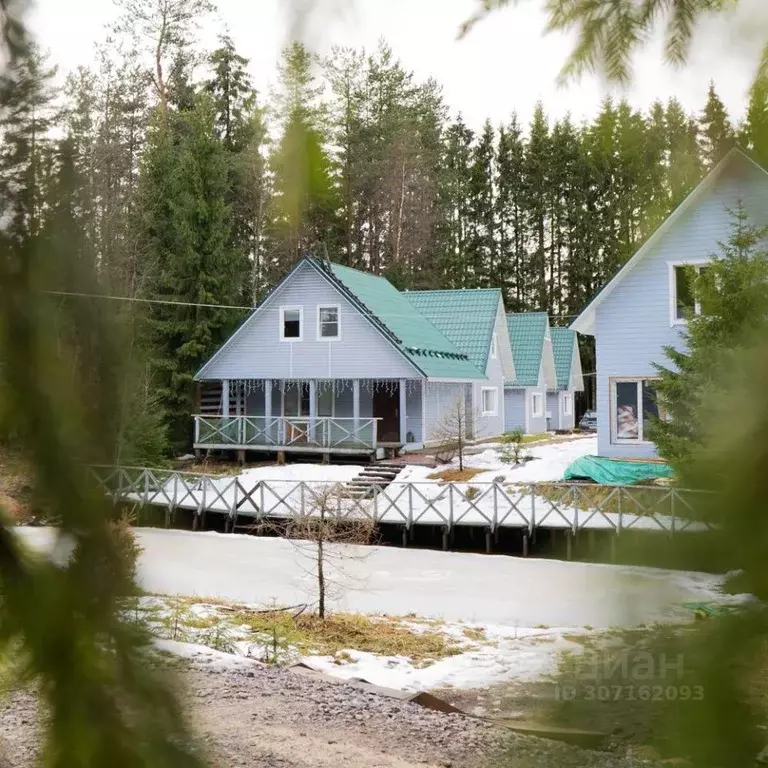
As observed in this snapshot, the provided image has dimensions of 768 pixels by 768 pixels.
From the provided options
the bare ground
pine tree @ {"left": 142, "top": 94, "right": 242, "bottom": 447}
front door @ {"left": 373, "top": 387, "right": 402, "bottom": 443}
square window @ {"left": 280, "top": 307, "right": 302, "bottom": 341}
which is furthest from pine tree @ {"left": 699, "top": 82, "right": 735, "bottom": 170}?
front door @ {"left": 373, "top": 387, "right": 402, "bottom": 443}

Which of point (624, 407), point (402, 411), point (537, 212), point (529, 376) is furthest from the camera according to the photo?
point (529, 376)

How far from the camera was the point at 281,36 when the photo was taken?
55cm

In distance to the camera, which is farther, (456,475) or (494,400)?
(494,400)

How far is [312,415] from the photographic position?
16.4 metres

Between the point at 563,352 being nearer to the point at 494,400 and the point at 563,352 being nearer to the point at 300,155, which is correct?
the point at 494,400

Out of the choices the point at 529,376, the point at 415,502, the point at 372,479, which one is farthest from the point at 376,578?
the point at 529,376

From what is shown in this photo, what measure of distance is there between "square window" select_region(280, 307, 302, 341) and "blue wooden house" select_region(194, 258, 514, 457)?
0.07ft

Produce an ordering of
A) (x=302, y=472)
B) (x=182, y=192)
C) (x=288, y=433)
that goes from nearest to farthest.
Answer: (x=182, y=192) < (x=302, y=472) < (x=288, y=433)

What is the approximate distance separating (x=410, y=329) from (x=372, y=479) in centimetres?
494

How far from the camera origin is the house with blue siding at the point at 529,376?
21.6m

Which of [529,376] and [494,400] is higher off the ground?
[529,376]

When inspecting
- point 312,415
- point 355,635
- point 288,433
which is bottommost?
point 355,635

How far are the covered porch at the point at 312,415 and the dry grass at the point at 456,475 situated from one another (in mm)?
1994

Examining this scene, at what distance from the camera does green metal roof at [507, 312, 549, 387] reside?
21891mm
